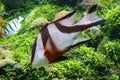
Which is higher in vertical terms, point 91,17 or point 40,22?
point 40,22

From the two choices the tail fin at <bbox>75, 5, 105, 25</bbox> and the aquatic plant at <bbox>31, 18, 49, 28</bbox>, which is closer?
the tail fin at <bbox>75, 5, 105, 25</bbox>

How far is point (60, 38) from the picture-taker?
210 centimetres

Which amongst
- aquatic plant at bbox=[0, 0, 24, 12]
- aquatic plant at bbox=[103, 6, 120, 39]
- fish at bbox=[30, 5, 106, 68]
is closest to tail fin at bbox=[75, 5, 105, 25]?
fish at bbox=[30, 5, 106, 68]

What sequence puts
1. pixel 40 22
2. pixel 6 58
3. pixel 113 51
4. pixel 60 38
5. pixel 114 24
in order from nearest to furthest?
pixel 60 38 < pixel 6 58 < pixel 113 51 < pixel 114 24 < pixel 40 22

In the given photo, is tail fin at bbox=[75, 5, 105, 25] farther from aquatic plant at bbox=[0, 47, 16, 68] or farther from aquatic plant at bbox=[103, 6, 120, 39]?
aquatic plant at bbox=[103, 6, 120, 39]

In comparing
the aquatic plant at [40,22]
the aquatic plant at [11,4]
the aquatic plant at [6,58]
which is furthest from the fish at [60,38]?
the aquatic plant at [11,4]

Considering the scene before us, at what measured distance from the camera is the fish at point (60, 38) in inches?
79.1

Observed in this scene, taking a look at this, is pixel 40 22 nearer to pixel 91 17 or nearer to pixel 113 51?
pixel 113 51

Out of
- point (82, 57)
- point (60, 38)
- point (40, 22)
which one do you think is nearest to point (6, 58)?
point (82, 57)

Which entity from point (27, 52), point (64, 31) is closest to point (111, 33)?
point (27, 52)

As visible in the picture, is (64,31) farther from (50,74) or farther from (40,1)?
(40,1)

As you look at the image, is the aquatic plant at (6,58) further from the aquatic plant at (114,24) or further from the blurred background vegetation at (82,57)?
the aquatic plant at (114,24)

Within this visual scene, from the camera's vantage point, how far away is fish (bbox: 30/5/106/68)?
201 centimetres

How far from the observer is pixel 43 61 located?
2.13 m
